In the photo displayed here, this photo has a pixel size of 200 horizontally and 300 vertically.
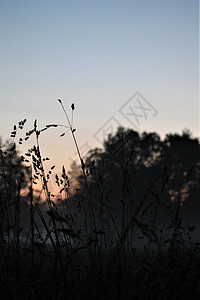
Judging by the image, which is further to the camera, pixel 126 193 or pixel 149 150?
pixel 149 150

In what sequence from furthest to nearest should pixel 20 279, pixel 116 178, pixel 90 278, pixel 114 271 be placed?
1. pixel 116 178
2. pixel 90 278
3. pixel 114 271
4. pixel 20 279

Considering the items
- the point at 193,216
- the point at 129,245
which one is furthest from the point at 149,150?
the point at 129,245

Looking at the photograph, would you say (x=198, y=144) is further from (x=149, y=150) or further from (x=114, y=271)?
(x=114, y=271)

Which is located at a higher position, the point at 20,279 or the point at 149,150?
the point at 149,150

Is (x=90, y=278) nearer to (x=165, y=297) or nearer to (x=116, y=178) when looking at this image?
(x=165, y=297)

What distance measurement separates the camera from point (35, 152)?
114 inches

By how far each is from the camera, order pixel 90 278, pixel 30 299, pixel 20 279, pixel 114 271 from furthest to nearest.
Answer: pixel 90 278
pixel 114 271
pixel 30 299
pixel 20 279

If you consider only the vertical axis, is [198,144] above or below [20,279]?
above

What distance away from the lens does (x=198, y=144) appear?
1407 inches

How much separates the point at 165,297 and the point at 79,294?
717mm

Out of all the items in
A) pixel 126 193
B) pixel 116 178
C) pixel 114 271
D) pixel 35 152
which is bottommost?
pixel 114 271

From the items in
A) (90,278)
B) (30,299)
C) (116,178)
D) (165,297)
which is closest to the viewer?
(30,299)

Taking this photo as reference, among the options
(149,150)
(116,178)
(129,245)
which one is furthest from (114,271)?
(149,150)

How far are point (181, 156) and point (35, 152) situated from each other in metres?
33.2
